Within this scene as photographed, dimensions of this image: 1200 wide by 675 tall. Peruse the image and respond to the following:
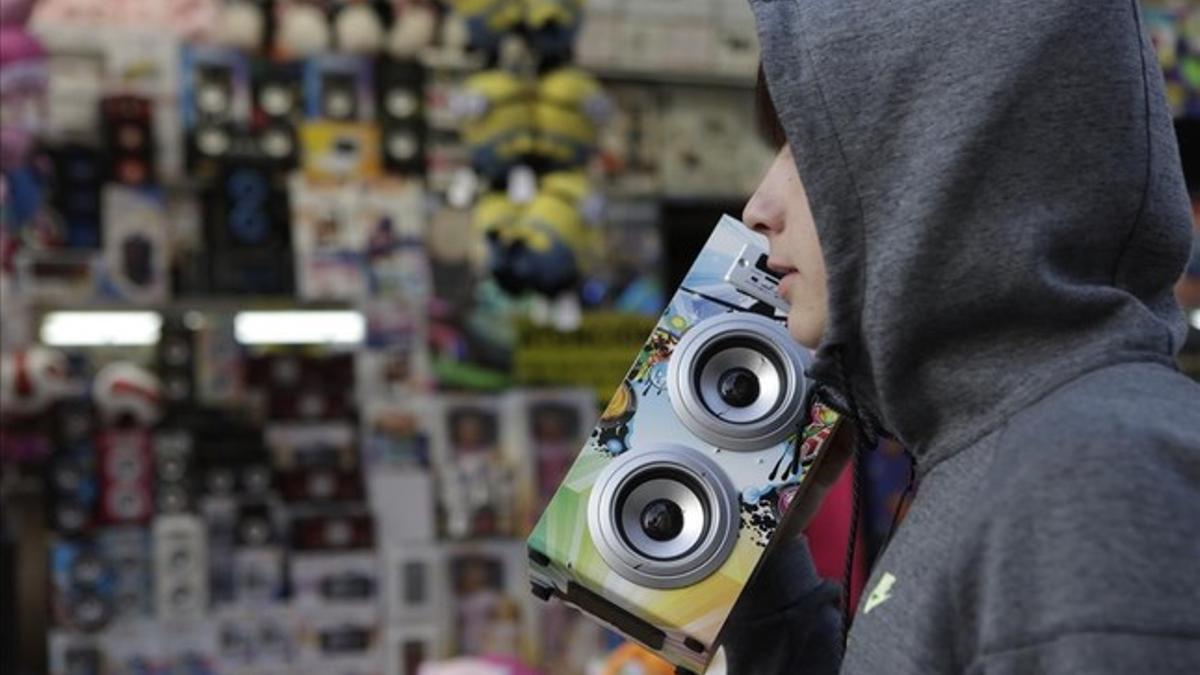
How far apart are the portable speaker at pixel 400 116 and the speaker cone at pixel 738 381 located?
2.77 meters

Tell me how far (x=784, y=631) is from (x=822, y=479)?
0.13 meters

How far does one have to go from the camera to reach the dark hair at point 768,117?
3.42ft

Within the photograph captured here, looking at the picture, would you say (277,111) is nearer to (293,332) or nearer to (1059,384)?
(293,332)

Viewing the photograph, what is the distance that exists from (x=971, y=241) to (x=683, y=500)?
1.38 ft

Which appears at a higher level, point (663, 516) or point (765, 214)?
point (765, 214)

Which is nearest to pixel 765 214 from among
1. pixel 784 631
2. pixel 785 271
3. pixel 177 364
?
pixel 785 271

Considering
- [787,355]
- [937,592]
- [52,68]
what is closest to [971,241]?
[937,592]

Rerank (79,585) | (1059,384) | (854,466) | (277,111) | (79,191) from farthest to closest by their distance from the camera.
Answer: (277,111) → (79,191) → (79,585) → (854,466) → (1059,384)

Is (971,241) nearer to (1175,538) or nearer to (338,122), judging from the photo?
(1175,538)

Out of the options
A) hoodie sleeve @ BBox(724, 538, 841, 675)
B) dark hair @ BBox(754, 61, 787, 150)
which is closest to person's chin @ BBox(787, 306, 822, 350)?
dark hair @ BBox(754, 61, 787, 150)

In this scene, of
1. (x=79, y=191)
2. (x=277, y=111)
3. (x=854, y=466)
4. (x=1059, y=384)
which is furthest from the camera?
(x=277, y=111)

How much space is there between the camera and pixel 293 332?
3920 millimetres

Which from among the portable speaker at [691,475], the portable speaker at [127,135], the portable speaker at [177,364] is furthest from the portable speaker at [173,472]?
the portable speaker at [691,475]

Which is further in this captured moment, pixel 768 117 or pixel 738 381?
pixel 738 381
